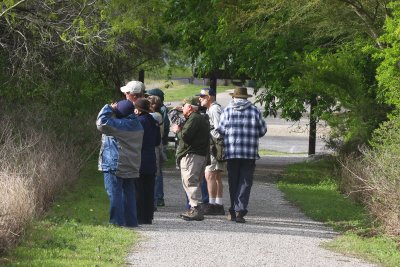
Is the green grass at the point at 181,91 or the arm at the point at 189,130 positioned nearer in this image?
the arm at the point at 189,130

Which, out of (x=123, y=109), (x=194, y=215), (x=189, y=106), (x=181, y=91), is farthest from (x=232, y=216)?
(x=181, y=91)

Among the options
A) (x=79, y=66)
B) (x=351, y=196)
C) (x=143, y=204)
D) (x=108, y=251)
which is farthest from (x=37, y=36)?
(x=108, y=251)

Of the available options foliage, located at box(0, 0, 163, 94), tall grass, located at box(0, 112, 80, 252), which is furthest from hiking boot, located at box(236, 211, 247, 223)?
foliage, located at box(0, 0, 163, 94)

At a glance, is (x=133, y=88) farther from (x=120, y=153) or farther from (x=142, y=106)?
(x=120, y=153)

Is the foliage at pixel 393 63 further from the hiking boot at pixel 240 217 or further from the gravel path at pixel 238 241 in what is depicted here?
the hiking boot at pixel 240 217

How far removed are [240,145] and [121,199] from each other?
2.09m

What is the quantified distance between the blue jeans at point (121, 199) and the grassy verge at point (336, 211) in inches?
98.4

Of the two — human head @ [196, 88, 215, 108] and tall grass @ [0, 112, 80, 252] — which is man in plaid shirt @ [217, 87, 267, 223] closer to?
human head @ [196, 88, 215, 108]

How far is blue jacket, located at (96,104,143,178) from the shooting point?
13.8 metres

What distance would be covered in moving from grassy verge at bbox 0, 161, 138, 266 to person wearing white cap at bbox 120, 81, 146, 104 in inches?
63.3

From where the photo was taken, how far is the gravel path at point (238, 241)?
11570 millimetres

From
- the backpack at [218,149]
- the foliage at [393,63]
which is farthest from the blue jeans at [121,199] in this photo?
the foliage at [393,63]

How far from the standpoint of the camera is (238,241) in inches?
515

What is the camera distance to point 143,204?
14.6 meters
